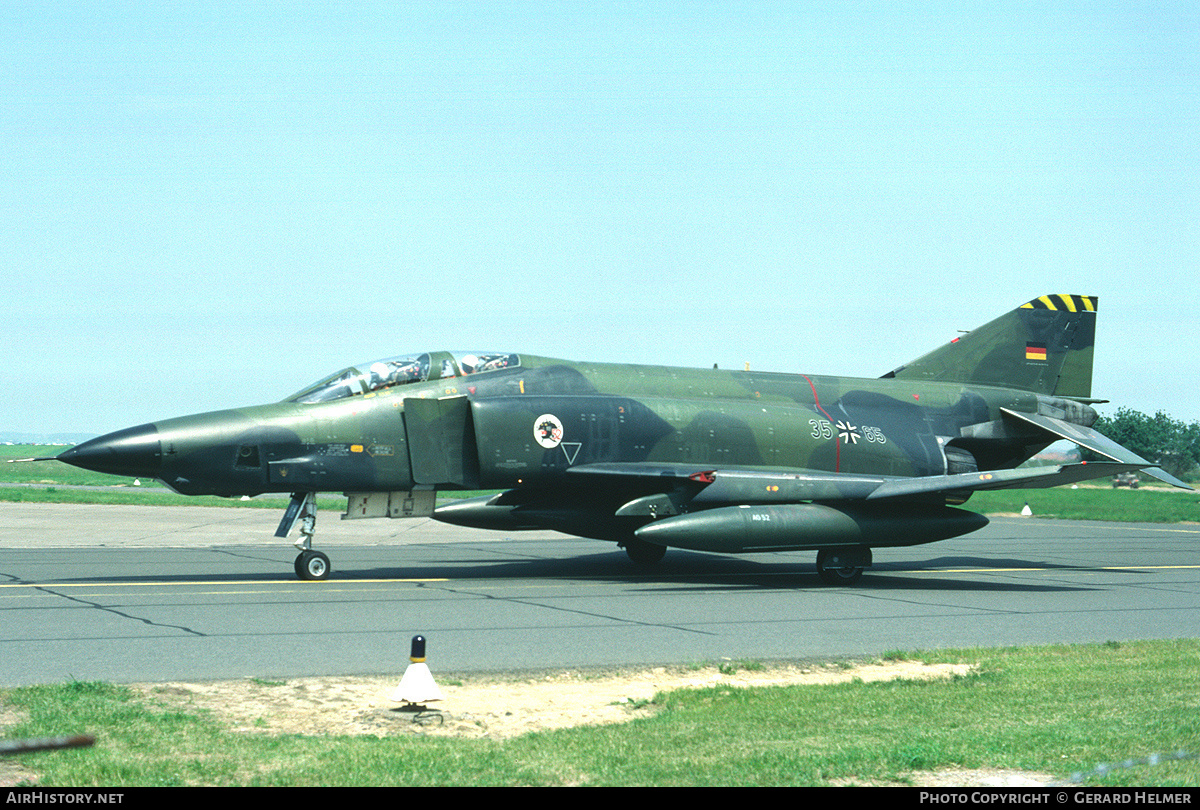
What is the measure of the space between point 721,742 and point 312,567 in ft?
33.7

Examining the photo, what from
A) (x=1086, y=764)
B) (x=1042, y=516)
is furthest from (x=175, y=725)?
(x=1042, y=516)

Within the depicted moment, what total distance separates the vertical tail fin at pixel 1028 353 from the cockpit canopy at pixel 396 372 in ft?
31.9

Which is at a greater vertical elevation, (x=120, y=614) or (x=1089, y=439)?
(x=1089, y=439)

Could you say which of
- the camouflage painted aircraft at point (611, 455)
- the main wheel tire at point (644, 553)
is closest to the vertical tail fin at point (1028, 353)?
the camouflage painted aircraft at point (611, 455)

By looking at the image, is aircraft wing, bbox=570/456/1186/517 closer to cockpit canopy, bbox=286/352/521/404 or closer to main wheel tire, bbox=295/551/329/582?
cockpit canopy, bbox=286/352/521/404

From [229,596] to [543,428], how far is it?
5.29 metres

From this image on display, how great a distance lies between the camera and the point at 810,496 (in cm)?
1655

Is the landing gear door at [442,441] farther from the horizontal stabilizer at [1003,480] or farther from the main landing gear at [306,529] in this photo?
the horizontal stabilizer at [1003,480]

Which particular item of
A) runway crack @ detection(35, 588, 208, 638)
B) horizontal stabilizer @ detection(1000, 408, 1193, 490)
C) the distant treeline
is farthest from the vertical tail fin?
the distant treeline

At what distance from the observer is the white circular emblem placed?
A: 1619 centimetres

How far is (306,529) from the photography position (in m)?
15.3

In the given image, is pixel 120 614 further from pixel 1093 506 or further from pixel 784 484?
pixel 1093 506

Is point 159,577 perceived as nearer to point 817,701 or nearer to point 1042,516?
point 817,701

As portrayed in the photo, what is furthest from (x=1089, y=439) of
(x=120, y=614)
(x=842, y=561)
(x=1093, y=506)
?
(x=1093, y=506)
